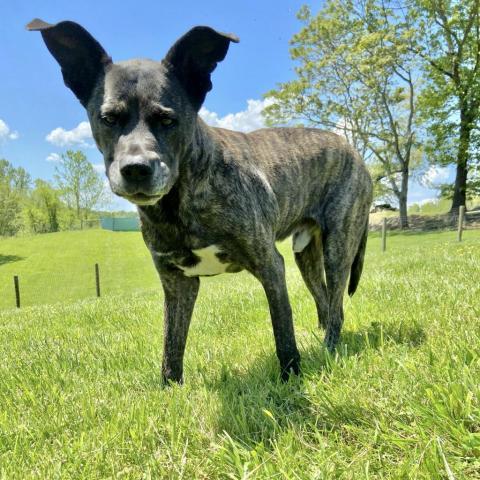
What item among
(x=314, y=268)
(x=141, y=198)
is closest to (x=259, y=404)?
(x=141, y=198)

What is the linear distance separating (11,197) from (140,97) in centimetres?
6858

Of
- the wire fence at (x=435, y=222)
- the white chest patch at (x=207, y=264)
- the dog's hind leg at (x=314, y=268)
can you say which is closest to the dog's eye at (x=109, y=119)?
the white chest patch at (x=207, y=264)

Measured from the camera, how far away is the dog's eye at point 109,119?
2.42m

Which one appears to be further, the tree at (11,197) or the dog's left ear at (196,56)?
the tree at (11,197)

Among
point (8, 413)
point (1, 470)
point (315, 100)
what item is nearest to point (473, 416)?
point (1, 470)

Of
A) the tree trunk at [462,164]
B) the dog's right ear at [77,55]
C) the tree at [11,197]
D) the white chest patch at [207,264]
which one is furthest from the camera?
the tree at [11,197]

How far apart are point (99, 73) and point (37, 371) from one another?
90.6 inches

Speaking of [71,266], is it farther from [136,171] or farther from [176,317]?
[136,171]

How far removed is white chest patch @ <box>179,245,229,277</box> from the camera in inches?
110

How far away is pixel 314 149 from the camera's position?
392cm

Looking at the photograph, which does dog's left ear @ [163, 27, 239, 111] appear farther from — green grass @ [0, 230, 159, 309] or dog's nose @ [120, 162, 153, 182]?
green grass @ [0, 230, 159, 309]

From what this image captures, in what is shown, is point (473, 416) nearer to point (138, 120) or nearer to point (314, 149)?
point (138, 120)

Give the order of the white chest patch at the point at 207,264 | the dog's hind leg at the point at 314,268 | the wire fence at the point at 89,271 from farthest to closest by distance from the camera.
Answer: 1. the wire fence at the point at 89,271
2. the dog's hind leg at the point at 314,268
3. the white chest patch at the point at 207,264

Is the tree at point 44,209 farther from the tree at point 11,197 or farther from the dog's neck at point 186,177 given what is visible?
the dog's neck at point 186,177
